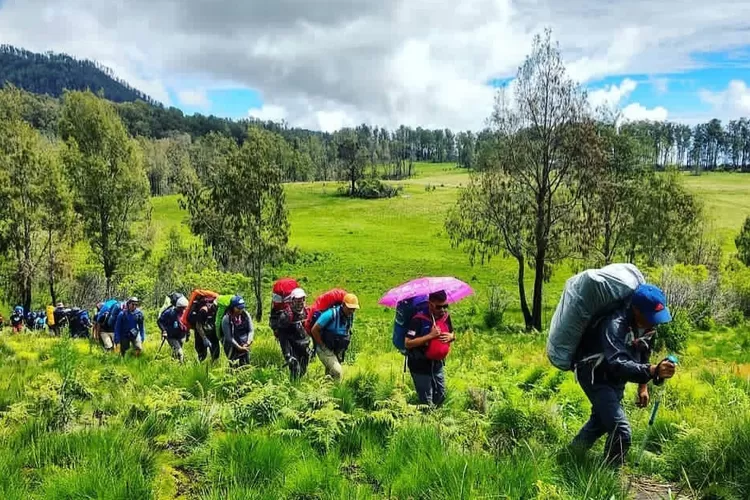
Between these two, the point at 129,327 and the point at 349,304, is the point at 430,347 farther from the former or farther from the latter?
the point at 129,327

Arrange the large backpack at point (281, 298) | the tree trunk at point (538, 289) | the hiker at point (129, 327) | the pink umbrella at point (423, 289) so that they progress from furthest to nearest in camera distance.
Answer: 1. the tree trunk at point (538, 289)
2. the hiker at point (129, 327)
3. the large backpack at point (281, 298)
4. the pink umbrella at point (423, 289)

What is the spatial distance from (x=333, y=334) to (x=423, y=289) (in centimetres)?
187

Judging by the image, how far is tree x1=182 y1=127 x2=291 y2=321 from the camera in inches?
1249

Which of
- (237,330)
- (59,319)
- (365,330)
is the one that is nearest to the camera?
(237,330)

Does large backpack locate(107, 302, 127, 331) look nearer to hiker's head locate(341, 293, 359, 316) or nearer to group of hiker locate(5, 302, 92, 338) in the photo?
group of hiker locate(5, 302, 92, 338)

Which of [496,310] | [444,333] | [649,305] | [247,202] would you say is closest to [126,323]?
[444,333]

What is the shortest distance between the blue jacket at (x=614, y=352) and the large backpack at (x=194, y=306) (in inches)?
373

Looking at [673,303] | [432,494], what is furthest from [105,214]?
[432,494]

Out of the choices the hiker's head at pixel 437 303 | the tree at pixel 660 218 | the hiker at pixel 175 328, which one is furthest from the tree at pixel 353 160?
the hiker's head at pixel 437 303

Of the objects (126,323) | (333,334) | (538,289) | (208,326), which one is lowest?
(538,289)

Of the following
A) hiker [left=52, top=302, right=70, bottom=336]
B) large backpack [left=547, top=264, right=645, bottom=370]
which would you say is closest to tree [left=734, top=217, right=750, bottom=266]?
large backpack [left=547, top=264, right=645, bottom=370]

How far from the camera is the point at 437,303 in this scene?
7758 millimetres

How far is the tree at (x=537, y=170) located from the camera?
2516cm

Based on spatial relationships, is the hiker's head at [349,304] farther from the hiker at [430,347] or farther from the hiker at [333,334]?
the hiker at [430,347]
